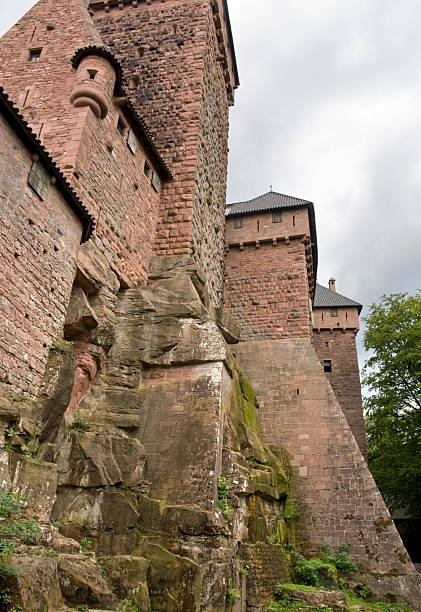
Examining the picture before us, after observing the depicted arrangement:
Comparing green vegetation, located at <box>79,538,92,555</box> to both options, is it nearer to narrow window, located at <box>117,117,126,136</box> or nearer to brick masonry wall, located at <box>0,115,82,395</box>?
brick masonry wall, located at <box>0,115,82,395</box>

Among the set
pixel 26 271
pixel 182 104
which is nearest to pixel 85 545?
pixel 26 271

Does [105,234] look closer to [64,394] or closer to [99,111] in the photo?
[99,111]

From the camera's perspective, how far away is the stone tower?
24.4m

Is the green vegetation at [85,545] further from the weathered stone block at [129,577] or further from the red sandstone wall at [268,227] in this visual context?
the red sandstone wall at [268,227]

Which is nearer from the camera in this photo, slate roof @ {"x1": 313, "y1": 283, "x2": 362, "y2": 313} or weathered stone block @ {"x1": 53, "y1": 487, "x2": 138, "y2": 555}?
weathered stone block @ {"x1": 53, "y1": 487, "x2": 138, "y2": 555}

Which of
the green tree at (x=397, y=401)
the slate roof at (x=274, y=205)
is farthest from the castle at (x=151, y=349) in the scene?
the green tree at (x=397, y=401)

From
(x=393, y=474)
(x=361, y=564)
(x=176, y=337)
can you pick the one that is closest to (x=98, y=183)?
(x=176, y=337)

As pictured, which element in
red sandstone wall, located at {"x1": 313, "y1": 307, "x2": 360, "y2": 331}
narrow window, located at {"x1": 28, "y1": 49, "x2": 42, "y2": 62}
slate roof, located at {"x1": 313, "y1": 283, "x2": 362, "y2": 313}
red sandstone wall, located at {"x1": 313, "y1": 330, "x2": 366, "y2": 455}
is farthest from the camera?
slate roof, located at {"x1": 313, "y1": 283, "x2": 362, "y2": 313}

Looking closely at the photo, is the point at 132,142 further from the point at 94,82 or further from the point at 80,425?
the point at 80,425

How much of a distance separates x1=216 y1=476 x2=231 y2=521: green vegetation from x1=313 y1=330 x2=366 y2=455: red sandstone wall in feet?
48.3

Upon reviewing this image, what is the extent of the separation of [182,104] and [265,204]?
6.52 metres

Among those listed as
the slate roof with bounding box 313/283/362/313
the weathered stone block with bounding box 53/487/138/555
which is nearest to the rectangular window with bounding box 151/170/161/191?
the weathered stone block with bounding box 53/487/138/555

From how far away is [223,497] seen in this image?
31.4 ft

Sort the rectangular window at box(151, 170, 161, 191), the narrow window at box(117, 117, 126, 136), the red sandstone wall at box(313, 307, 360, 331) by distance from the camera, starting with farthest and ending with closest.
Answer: the red sandstone wall at box(313, 307, 360, 331) → the rectangular window at box(151, 170, 161, 191) → the narrow window at box(117, 117, 126, 136)
